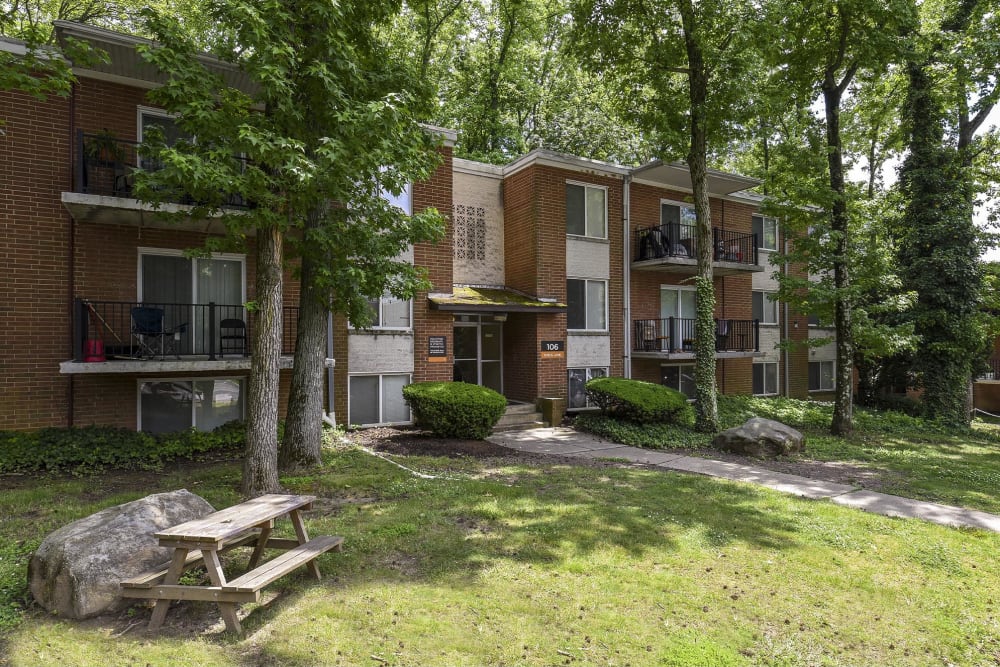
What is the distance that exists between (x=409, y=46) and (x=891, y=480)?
21.0 meters

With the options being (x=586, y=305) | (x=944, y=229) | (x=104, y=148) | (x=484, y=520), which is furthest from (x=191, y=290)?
(x=944, y=229)

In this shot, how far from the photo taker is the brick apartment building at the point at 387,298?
951 centimetres

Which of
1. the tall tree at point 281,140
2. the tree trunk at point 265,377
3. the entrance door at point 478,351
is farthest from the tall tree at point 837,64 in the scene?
the tree trunk at point 265,377

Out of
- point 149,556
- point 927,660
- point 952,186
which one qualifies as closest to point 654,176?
point 952,186

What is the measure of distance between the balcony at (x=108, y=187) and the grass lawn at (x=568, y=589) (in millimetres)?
4557

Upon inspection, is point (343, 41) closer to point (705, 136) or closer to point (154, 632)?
point (154, 632)

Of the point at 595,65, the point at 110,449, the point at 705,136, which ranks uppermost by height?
the point at 595,65

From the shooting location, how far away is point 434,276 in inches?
540

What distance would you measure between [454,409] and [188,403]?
5.32 meters

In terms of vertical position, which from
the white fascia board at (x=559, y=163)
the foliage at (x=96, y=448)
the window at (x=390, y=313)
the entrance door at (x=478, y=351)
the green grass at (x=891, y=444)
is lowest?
the green grass at (x=891, y=444)

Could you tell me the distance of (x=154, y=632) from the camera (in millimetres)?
3754

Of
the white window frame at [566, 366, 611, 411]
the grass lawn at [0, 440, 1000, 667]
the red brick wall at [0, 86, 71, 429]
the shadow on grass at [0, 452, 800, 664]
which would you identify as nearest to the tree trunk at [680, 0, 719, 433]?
the white window frame at [566, 366, 611, 411]

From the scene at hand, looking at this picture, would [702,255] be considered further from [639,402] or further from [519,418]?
[519,418]

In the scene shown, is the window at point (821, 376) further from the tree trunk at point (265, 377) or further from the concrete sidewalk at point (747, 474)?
the tree trunk at point (265, 377)
